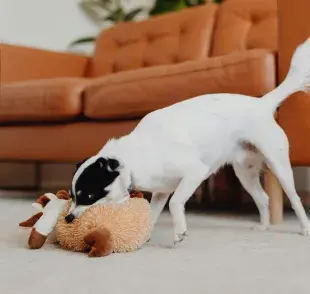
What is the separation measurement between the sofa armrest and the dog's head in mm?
1471

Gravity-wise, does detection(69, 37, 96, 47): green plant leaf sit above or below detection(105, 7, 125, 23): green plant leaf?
below

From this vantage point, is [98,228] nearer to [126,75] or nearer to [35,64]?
[126,75]

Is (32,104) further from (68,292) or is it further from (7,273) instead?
(68,292)

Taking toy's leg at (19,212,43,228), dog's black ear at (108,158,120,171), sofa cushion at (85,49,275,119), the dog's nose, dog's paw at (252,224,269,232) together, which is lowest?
dog's paw at (252,224,269,232)

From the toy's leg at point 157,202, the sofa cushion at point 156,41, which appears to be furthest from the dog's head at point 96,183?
the sofa cushion at point 156,41

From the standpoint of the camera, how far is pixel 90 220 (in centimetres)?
120

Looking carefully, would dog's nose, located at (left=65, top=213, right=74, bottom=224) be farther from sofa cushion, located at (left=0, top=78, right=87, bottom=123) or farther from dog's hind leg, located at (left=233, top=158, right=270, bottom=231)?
sofa cushion, located at (left=0, top=78, right=87, bottom=123)

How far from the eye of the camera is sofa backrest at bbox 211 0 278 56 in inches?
96.5

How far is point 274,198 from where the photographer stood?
5.35ft

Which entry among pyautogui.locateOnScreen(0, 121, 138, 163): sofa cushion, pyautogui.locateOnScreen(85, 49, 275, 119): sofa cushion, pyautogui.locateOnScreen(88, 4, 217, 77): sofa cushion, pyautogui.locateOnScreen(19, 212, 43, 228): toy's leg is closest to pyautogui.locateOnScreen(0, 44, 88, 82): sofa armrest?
pyautogui.locateOnScreen(88, 4, 217, 77): sofa cushion

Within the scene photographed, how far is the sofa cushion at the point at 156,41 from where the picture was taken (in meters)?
2.69

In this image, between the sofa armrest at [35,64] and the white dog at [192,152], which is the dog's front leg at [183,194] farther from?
the sofa armrest at [35,64]

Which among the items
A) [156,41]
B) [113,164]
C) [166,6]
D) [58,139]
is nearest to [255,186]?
[113,164]

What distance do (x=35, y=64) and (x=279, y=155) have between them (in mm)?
1628
